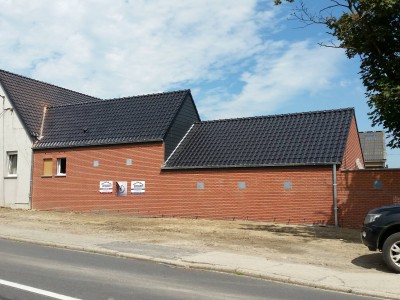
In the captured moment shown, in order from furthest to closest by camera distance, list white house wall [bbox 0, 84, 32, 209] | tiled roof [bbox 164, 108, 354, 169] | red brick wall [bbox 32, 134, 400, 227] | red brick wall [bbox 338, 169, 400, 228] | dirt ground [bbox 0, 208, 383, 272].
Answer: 1. white house wall [bbox 0, 84, 32, 209]
2. tiled roof [bbox 164, 108, 354, 169]
3. red brick wall [bbox 32, 134, 400, 227]
4. red brick wall [bbox 338, 169, 400, 228]
5. dirt ground [bbox 0, 208, 383, 272]

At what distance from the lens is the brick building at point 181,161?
18109 mm

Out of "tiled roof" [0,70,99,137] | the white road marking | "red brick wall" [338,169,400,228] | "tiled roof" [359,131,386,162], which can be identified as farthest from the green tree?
"tiled roof" [359,131,386,162]

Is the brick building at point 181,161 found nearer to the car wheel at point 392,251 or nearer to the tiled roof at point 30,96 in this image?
the tiled roof at point 30,96

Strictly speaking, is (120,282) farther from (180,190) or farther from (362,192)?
(180,190)

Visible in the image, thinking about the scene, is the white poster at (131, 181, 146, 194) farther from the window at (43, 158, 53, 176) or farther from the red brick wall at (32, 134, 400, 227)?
the window at (43, 158, 53, 176)

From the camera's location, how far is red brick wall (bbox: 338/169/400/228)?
1684 cm

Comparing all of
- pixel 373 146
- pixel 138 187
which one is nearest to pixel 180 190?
pixel 138 187

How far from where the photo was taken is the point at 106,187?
22.8 meters

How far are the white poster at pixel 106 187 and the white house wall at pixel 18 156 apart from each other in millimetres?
4828

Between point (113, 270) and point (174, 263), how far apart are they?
4.80ft

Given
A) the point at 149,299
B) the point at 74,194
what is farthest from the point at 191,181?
the point at 149,299

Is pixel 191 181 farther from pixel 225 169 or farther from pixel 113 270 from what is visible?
pixel 113 270

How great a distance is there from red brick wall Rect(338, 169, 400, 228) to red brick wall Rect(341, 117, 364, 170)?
957 mm

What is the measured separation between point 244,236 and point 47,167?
14348 mm
